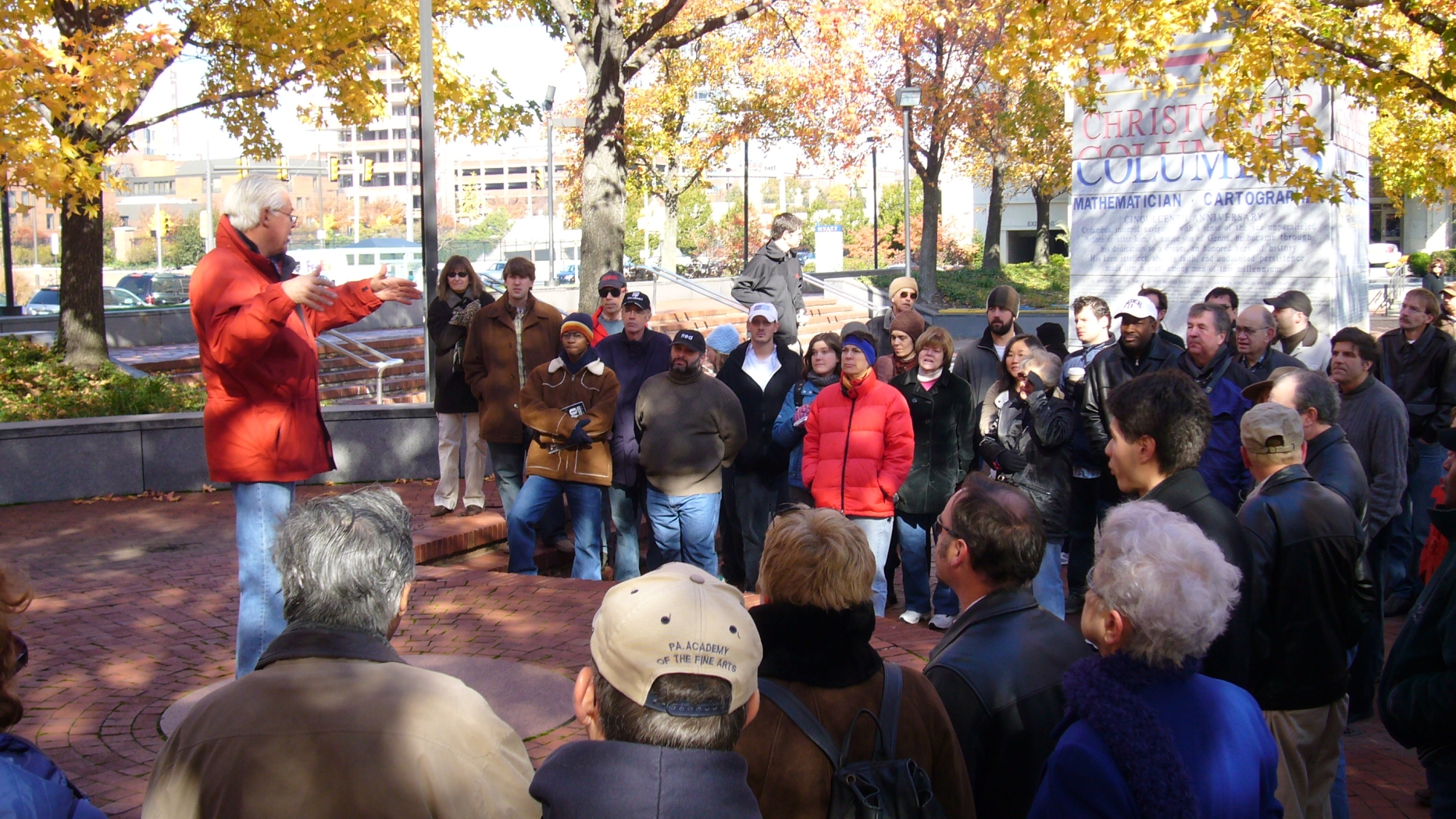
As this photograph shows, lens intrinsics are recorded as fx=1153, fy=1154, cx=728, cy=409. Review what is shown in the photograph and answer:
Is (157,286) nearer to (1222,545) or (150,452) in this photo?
(150,452)

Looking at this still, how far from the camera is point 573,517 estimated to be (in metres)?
7.23

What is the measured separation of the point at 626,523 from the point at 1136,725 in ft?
17.3

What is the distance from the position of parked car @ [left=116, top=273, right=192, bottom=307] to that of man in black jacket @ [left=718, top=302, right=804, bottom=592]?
1148 inches

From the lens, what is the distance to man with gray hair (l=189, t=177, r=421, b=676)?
4043 mm

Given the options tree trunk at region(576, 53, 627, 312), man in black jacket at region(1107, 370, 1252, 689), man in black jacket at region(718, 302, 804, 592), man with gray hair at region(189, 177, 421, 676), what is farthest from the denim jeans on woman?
tree trunk at region(576, 53, 627, 312)

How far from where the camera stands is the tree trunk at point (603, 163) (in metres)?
13.9

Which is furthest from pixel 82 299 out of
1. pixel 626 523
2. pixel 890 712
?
pixel 890 712

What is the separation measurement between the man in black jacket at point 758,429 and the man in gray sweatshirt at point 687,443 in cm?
44

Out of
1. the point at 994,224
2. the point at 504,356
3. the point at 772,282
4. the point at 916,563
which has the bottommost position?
the point at 916,563

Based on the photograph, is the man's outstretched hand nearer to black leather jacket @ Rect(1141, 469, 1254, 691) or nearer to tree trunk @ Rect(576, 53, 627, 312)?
black leather jacket @ Rect(1141, 469, 1254, 691)

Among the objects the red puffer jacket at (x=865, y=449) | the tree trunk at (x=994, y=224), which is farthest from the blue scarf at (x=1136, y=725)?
the tree trunk at (x=994, y=224)

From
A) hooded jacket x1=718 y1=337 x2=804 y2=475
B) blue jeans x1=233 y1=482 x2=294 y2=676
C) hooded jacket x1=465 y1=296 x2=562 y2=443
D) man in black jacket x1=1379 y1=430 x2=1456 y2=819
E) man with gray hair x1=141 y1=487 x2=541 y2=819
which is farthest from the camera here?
hooded jacket x1=465 y1=296 x2=562 y2=443

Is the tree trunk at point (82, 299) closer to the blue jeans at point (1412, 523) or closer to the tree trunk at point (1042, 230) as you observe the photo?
the blue jeans at point (1412, 523)

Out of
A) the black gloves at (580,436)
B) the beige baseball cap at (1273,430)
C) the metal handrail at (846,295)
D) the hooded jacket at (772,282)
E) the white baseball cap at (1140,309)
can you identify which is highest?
the metal handrail at (846,295)
